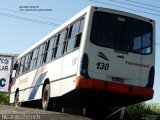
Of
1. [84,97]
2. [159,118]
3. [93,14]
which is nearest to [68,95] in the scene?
[84,97]

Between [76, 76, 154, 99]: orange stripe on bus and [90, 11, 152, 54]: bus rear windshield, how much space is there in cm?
116

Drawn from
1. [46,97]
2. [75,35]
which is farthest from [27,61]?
[75,35]

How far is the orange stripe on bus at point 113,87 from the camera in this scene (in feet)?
42.6

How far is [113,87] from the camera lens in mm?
13383

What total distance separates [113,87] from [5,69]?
30704mm

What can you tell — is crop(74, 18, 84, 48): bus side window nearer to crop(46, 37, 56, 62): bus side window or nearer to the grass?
crop(46, 37, 56, 62): bus side window

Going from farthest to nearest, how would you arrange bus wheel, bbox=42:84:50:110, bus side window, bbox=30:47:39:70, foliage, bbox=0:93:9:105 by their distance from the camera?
foliage, bbox=0:93:9:105 → bus side window, bbox=30:47:39:70 → bus wheel, bbox=42:84:50:110

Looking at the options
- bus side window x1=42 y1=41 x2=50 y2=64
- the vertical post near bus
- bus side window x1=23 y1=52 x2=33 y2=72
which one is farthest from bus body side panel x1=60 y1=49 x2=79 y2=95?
the vertical post near bus

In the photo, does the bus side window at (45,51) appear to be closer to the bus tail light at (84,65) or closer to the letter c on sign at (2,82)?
the bus tail light at (84,65)

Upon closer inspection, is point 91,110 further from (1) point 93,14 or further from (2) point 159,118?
(2) point 159,118

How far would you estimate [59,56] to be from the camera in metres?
15.4

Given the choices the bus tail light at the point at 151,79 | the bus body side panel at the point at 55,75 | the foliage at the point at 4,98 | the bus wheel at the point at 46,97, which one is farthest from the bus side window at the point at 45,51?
the foliage at the point at 4,98

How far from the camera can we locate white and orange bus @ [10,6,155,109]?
43.6 feet

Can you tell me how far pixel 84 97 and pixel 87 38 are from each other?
6.05 ft
